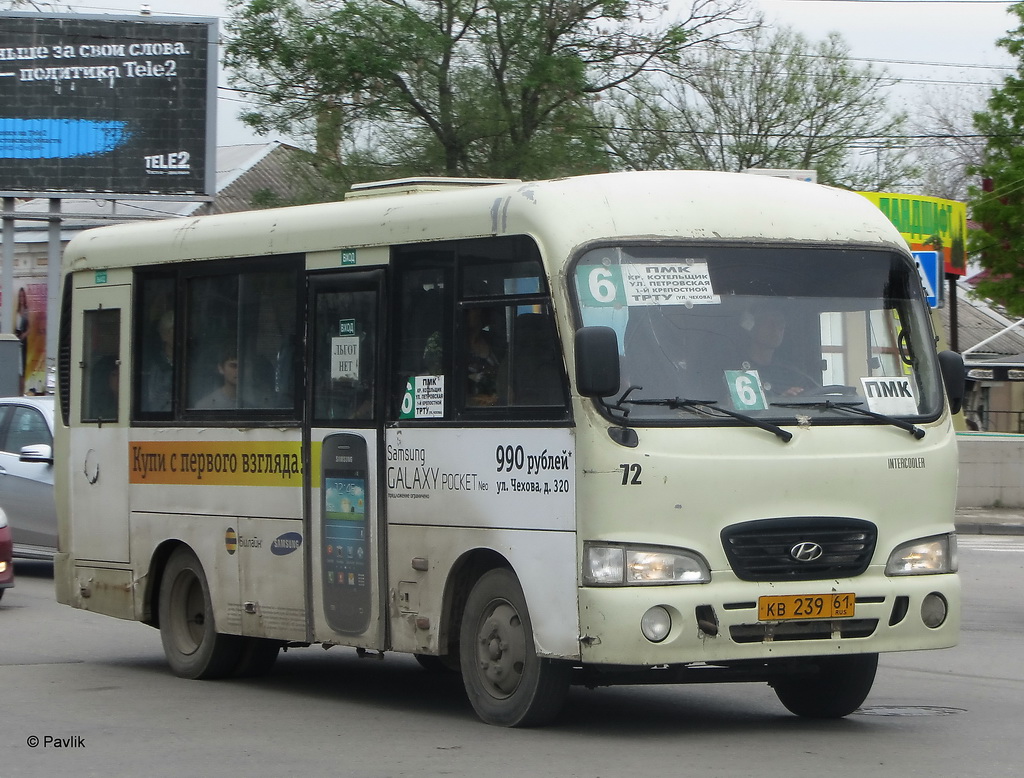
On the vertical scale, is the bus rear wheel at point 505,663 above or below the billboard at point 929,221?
below

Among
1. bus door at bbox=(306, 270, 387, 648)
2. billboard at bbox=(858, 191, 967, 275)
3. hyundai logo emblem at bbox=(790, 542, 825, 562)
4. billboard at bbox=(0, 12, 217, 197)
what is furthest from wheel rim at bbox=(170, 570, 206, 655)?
billboard at bbox=(0, 12, 217, 197)

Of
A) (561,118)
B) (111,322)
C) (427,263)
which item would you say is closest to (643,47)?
(561,118)

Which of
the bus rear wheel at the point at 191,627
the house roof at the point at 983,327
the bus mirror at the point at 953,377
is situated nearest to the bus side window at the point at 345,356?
the bus rear wheel at the point at 191,627

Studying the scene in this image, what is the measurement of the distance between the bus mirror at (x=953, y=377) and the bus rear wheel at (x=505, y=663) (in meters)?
2.47

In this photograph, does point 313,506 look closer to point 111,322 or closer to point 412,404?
point 412,404

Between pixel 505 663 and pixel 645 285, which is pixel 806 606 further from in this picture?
pixel 645 285

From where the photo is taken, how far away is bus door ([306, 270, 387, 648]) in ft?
31.0

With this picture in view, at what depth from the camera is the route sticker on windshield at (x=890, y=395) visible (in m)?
8.54

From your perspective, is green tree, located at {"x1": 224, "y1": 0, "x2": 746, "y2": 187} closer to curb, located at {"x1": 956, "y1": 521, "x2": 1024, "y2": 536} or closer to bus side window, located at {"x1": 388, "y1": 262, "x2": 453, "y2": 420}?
curb, located at {"x1": 956, "y1": 521, "x2": 1024, "y2": 536}

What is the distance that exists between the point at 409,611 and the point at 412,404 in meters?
1.09

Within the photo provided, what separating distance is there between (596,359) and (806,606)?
154 centimetres

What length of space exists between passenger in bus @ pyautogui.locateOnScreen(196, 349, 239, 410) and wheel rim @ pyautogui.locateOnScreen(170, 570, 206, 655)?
1153 millimetres

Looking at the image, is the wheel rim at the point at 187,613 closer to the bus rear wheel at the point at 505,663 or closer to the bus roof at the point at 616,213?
the bus roof at the point at 616,213

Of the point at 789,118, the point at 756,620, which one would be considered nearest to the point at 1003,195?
the point at 789,118
